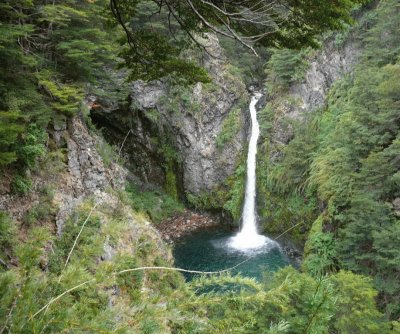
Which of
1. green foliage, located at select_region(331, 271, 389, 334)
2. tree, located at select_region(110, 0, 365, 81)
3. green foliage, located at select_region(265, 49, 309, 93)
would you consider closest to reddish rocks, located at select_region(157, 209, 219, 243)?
green foliage, located at select_region(265, 49, 309, 93)

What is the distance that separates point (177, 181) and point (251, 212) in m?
5.27

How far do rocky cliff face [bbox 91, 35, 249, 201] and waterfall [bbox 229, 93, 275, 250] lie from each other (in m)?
0.82

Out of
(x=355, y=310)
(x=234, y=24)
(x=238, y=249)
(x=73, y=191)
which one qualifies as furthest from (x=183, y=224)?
(x=234, y=24)

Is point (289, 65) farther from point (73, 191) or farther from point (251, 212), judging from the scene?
point (73, 191)

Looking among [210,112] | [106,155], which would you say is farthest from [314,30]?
[210,112]

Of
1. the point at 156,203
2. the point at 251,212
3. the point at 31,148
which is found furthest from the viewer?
the point at 156,203

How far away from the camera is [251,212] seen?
744 inches

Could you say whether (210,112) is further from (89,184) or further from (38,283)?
(38,283)

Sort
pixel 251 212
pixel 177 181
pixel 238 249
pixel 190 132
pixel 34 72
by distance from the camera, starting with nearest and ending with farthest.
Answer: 1. pixel 34 72
2. pixel 238 249
3. pixel 251 212
4. pixel 190 132
5. pixel 177 181

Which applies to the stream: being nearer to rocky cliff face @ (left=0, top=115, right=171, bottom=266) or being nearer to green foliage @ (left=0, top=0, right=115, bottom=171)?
rocky cliff face @ (left=0, top=115, right=171, bottom=266)

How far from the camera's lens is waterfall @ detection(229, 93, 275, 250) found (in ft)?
55.1

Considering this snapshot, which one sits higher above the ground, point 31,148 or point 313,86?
point 313,86

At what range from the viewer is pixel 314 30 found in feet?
10.1

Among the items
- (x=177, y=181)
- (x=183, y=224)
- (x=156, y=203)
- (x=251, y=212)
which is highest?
(x=177, y=181)
